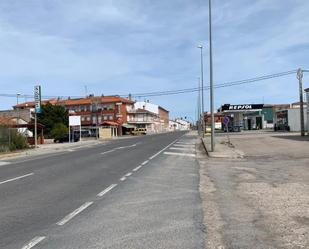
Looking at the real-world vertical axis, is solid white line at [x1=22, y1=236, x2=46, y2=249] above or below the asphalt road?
below

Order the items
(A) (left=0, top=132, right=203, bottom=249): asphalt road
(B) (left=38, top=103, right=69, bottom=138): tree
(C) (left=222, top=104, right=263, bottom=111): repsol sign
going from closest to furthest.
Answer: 1. (A) (left=0, top=132, right=203, bottom=249): asphalt road
2. (C) (left=222, top=104, right=263, bottom=111): repsol sign
3. (B) (left=38, top=103, right=69, bottom=138): tree

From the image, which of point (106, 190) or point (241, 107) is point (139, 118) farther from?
point (106, 190)

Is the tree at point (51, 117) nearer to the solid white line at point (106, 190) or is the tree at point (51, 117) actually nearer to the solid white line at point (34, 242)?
the solid white line at point (106, 190)

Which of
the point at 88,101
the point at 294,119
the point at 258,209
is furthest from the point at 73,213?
the point at 88,101

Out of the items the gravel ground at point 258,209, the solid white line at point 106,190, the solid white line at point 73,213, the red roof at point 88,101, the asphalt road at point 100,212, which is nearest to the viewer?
the gravel ground at point 258,209

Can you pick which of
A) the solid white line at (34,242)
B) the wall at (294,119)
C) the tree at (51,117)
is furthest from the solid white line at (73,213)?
the tree at (51,117)

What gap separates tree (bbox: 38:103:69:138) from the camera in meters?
103

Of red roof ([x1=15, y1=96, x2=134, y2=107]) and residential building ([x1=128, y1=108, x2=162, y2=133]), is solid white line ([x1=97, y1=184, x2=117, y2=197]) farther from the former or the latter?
residential building ([x1=128, y1=108, x2=162, y2=133])

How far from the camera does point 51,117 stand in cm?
10419

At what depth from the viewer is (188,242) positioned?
21.8 feet

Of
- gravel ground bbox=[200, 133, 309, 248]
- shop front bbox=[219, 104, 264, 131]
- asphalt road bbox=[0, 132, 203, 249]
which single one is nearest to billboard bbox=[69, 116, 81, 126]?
shop front bbox=[219, 104, 264, 131]

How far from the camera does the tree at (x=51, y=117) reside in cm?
10285

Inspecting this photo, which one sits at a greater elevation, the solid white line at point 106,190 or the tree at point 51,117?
the tree at point 51,117

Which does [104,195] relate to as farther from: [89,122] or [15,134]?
[89,122]
